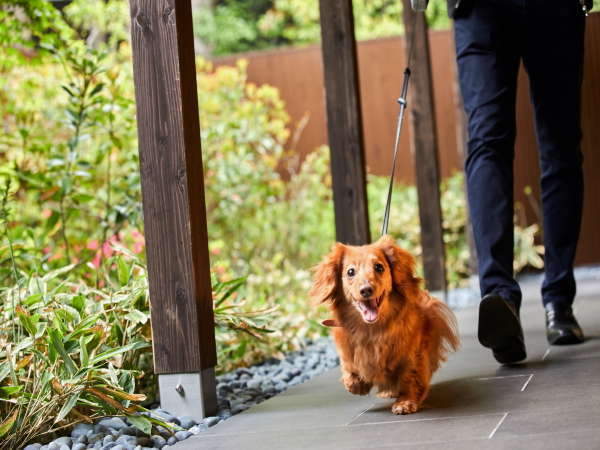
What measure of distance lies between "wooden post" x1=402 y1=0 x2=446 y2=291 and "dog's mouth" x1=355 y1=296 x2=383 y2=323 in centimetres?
321

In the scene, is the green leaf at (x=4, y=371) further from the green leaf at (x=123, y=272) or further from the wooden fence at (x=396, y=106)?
the wooden fence at (x=396, y=106)

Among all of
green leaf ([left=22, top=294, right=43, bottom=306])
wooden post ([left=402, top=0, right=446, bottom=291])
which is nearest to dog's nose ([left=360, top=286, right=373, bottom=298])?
green leaf ([left=22, top=294, right=43, bottom=306])

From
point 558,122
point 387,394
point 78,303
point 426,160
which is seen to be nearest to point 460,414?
point 387,394

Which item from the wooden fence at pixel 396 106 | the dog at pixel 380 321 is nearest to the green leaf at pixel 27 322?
the dog at pixel 380 321

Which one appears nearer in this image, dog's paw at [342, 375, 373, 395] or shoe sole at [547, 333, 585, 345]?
dog's paw at [342, 375, 373, 395]

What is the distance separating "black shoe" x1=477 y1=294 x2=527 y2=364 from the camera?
2.34 metres

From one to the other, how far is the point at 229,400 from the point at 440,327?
0.83 meters

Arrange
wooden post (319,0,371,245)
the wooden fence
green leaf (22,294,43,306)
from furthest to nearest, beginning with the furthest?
the wooden fence, wooden post (319,0,371,245), green leaf (22,294,43,306)

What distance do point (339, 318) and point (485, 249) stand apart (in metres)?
0.65

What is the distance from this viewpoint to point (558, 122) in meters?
2.72

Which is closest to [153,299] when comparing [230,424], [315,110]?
[230,424]

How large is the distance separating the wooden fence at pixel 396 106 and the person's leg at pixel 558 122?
4.86 metres

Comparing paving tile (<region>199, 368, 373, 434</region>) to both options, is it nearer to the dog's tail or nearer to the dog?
the dog

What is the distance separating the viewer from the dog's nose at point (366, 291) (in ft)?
6.45
